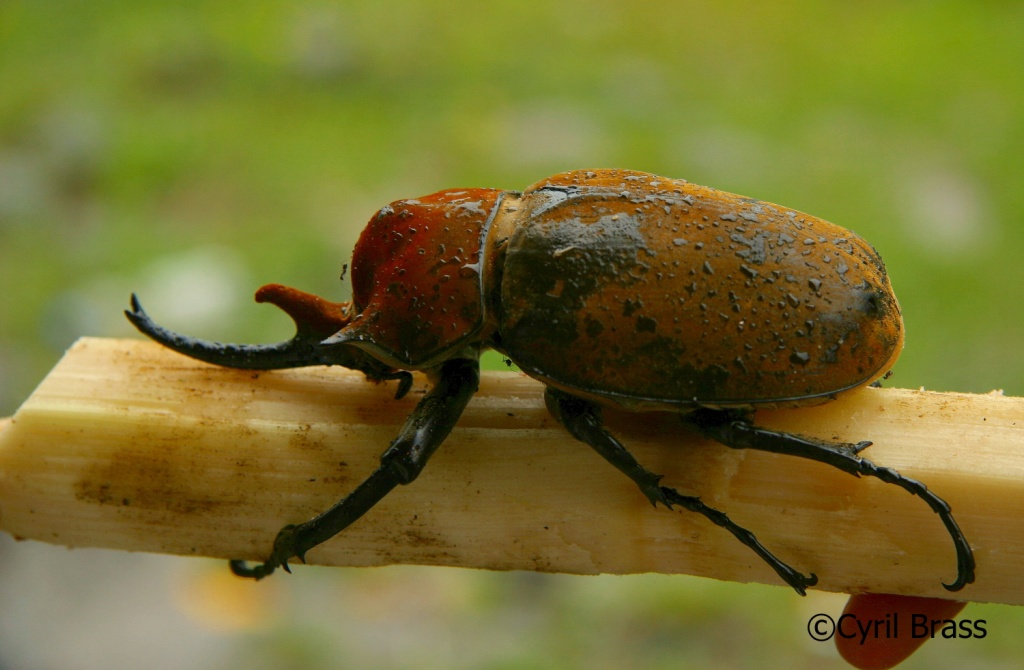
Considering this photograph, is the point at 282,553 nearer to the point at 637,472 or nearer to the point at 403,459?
the point at 403,459

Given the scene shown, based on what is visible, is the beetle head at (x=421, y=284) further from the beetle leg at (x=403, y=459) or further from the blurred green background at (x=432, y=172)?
the blurred green background at (x=432, y=172)

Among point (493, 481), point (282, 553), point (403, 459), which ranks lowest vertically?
point (282, 553)

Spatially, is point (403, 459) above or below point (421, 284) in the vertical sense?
below

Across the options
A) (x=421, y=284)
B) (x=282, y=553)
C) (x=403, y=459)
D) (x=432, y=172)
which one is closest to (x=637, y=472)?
(x=403, y=459)

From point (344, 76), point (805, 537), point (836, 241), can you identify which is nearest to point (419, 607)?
point (805, 537)

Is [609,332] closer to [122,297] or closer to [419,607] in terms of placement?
[419,607]

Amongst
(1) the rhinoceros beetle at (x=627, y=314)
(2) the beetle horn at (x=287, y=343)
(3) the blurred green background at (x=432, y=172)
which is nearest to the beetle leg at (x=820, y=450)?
(1) the rhinoceros beetle at (x=627, y=314)

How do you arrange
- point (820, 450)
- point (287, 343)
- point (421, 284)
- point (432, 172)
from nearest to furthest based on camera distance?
point (820, 450) < point (421, 284) < point (287, 343) < point (432, 172)

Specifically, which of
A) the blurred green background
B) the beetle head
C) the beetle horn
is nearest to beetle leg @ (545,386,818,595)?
the beetle head
